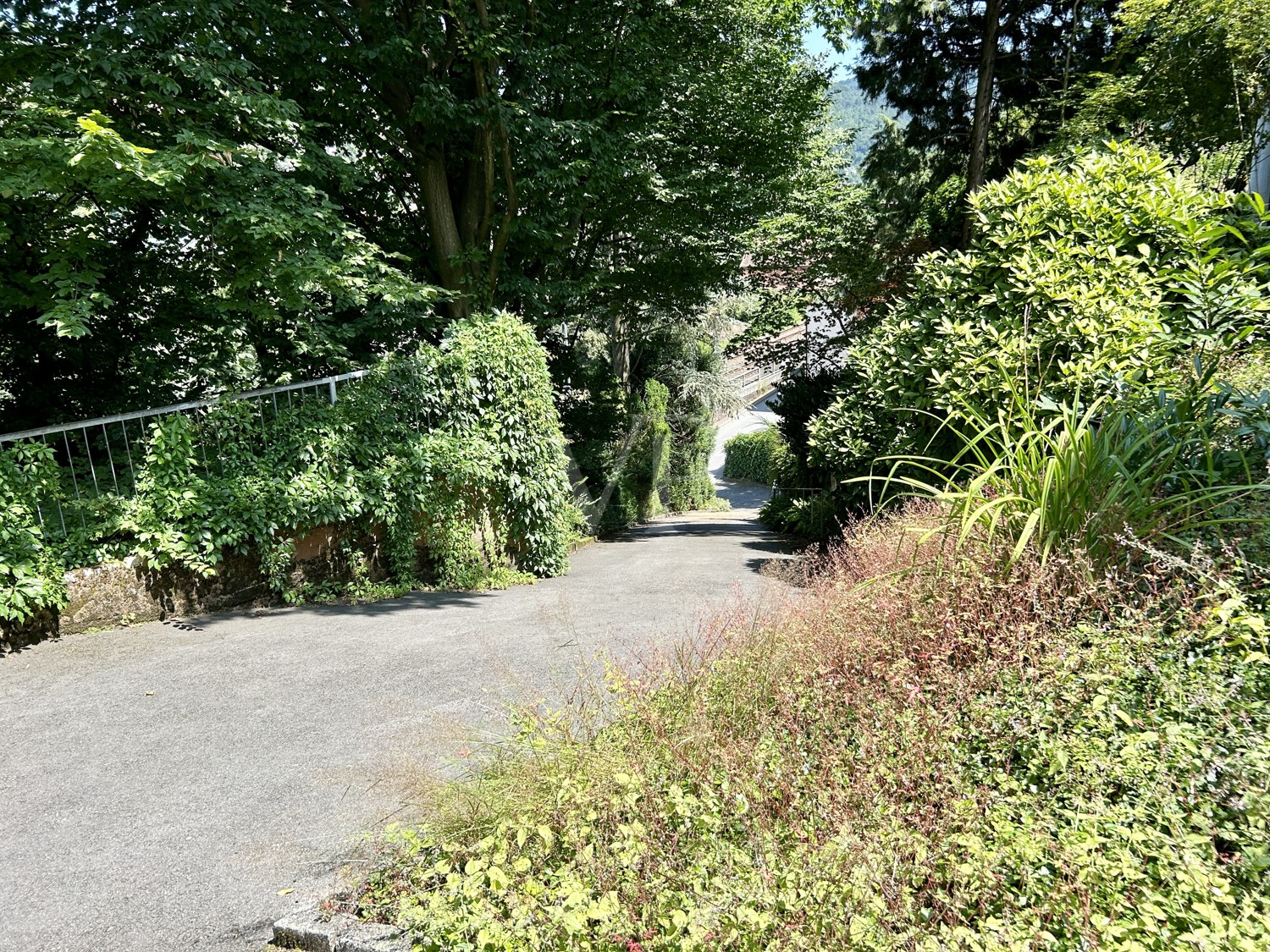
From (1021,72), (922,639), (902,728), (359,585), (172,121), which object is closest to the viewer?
(902,728)

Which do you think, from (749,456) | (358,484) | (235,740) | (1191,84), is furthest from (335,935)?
(749,456)

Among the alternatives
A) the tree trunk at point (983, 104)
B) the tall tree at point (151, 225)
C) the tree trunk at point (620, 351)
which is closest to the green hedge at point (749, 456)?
the tree trunk at point (620, 351)

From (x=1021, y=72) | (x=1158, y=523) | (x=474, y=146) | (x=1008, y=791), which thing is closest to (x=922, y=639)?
(x=1008, y=791)

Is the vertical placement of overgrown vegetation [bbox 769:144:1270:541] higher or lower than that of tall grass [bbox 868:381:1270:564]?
higher

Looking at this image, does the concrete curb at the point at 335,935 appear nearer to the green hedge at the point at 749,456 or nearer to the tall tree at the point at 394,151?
the tall tree at the point at 394,151

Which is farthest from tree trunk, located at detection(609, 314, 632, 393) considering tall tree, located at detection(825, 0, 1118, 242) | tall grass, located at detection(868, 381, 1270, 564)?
tall grass, located at detection(868, 381, 1270, 564)

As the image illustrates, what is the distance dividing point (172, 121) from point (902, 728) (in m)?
7.47

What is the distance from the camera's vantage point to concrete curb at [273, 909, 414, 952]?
2352mm

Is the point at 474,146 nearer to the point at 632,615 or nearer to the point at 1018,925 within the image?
the point at 632,615

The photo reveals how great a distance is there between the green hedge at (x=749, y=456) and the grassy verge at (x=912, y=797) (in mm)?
28446

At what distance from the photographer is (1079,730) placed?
2.60 metres

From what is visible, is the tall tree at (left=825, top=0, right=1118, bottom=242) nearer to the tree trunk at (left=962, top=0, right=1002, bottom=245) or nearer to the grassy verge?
the tree trunk at (left=962, top=0, right=1002, bottom=245)

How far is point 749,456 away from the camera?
34.3m

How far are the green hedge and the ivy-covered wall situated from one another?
77.7 ft
